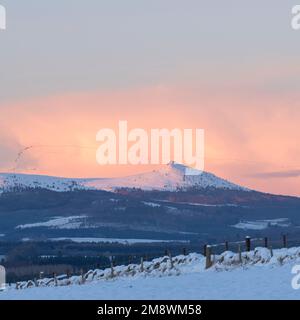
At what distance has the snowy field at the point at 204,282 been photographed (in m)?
53.3

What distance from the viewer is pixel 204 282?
2352 inches

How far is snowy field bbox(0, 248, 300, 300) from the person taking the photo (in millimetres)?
53281

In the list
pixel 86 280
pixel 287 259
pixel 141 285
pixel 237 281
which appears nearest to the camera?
pixel 237 281

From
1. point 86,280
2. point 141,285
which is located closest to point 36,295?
point 141,285

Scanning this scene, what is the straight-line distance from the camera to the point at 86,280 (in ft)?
275
